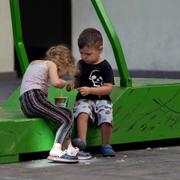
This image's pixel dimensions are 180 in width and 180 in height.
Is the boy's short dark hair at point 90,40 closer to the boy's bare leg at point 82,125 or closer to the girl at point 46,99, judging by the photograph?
the girl at point 46,99

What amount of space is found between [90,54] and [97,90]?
0.35 m

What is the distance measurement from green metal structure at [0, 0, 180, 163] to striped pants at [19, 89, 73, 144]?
3.2 inches

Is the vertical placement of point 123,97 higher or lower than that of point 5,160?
higher

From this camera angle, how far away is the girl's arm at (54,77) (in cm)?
662

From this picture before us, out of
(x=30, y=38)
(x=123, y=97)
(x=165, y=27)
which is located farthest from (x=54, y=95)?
(x=30, y=38)

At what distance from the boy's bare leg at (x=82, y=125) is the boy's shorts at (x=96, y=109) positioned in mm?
44

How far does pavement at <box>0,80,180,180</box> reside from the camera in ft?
19.5

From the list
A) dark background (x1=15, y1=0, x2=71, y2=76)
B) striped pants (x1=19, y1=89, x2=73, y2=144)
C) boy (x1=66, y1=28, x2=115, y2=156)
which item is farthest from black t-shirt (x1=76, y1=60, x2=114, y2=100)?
dark background (x1=15, y1=0, x2=71, y2=76)

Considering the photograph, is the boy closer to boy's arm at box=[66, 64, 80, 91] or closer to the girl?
boy's arm at box=[66, 64, 80, 91]

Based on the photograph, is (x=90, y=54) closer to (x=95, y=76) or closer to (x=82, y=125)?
(x=95, y=76)

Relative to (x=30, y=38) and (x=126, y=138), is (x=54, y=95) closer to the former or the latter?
(x=126, y=138)

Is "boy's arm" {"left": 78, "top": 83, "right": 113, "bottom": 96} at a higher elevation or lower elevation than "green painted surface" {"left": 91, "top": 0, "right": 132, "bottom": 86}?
lower

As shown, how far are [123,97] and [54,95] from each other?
0.83m

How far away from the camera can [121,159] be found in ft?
22.5
